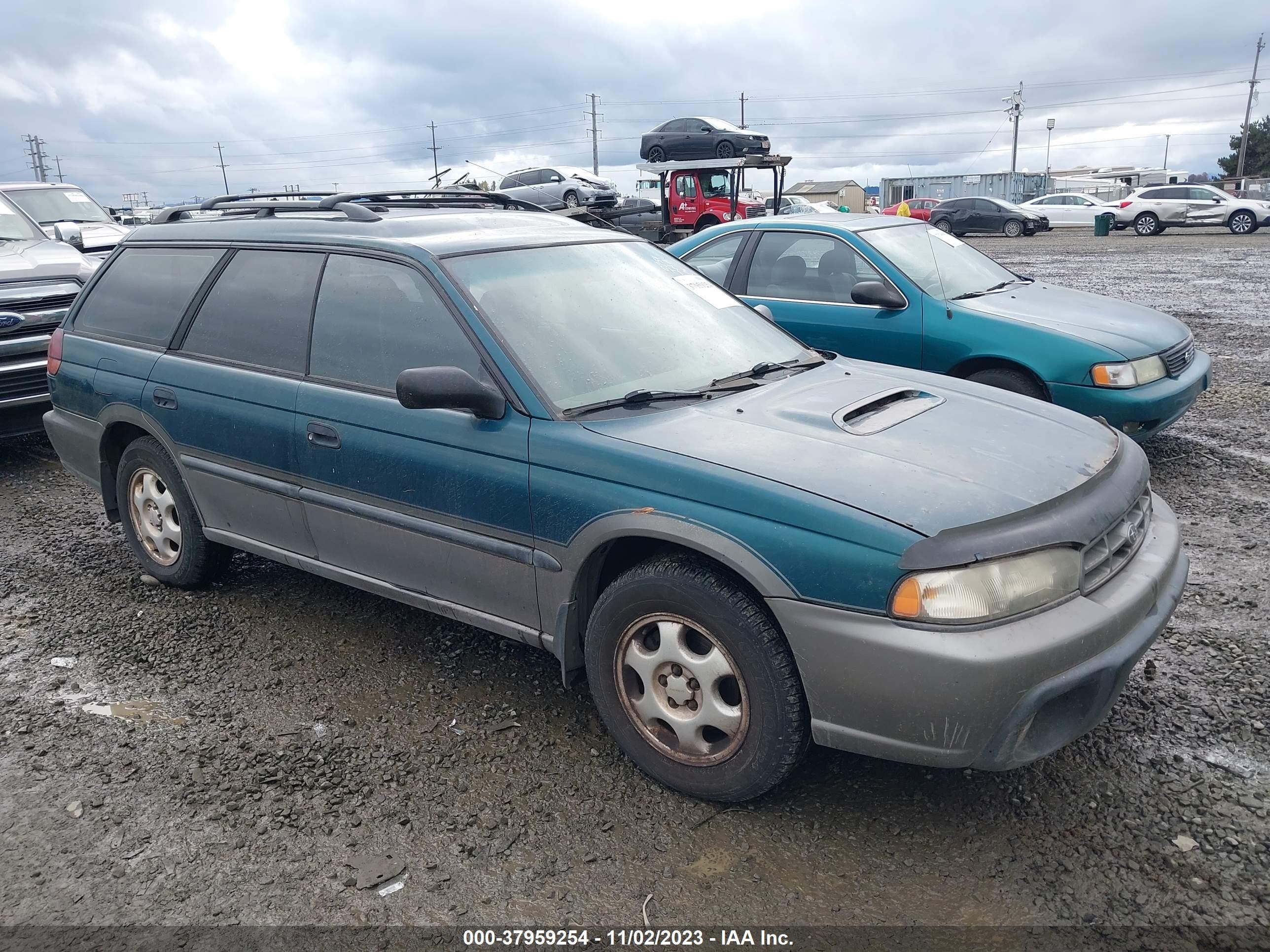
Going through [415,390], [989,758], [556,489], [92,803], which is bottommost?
[92,803]

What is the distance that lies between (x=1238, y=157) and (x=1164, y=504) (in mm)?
75344

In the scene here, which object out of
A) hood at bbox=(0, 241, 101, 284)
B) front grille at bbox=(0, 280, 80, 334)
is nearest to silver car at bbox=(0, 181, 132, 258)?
hood at bbox=(0, 241, 101, 284)

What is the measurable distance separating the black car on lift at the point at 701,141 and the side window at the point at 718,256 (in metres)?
17.9

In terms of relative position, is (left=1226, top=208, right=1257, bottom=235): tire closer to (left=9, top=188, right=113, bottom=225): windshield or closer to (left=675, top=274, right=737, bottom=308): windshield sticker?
(left=9, top=188, right=113, bottom=225): windshield

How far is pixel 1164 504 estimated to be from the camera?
3.31m

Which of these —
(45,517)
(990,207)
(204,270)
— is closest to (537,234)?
(204,270)

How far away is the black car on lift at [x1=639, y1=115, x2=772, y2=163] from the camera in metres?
23.5

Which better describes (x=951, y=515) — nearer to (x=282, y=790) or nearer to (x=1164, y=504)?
(x=1164, y=504)

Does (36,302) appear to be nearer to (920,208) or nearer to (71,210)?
(71,210)

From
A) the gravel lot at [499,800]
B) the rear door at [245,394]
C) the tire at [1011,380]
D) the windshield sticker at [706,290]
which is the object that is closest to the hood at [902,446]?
the windshield sticker at [706,290]

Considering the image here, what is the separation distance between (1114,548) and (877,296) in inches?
131

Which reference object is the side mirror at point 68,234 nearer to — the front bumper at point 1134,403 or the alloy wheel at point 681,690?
the alloy wheel at point 681,690

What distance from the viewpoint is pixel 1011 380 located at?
18.5 ft

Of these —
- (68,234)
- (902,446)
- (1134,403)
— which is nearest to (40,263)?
(68,234)
